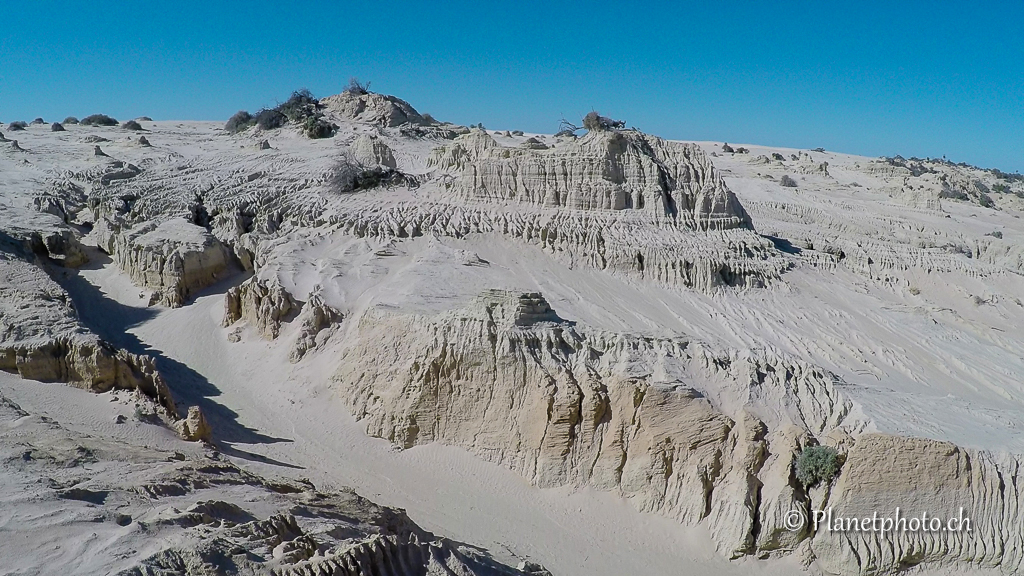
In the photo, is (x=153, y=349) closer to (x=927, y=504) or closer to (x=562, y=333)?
(x=562, y=333)

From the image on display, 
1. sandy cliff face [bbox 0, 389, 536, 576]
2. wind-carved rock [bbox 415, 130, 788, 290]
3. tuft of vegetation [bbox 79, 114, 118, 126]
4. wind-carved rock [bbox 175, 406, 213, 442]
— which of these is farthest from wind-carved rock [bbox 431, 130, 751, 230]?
tuft of vegetation [bbox 79, 114, 118, 126]

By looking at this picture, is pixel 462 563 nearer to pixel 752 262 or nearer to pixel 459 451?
pixel 459 451

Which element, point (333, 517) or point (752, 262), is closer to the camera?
point (333, 517)

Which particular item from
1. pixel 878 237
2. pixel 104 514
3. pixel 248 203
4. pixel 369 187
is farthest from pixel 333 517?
pixel 878 237

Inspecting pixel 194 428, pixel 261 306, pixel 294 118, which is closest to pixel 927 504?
pixel 194 428

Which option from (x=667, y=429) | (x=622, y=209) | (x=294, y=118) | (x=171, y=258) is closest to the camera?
(x=667, y=429)

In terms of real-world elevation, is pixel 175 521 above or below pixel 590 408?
above

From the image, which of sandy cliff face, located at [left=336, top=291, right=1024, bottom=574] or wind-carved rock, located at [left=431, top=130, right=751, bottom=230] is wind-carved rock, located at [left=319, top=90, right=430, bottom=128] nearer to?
wind-carved rock, located at [left=431, top=130, right=751, bottom=230]
